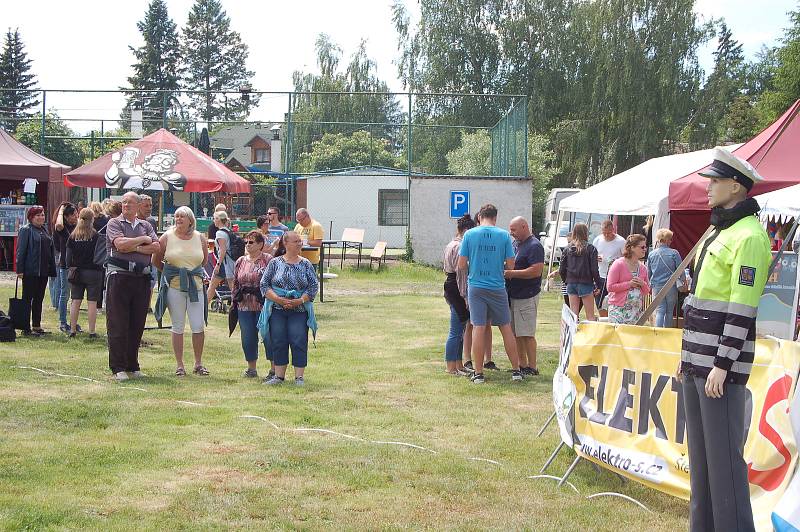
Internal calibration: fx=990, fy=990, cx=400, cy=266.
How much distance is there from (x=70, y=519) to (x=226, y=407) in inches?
138

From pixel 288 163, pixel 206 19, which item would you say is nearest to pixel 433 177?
pixel 288 163

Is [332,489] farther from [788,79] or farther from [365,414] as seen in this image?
A: [788,79]

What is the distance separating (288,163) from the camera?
94.9ft

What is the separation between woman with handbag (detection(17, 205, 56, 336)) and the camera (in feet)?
43.9

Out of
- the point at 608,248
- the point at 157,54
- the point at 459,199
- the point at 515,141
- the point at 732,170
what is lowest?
the point at 608,248

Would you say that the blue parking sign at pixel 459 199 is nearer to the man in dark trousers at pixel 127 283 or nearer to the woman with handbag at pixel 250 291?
the woman with handbag at pixel 250 291

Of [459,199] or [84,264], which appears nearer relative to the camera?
[84,264]

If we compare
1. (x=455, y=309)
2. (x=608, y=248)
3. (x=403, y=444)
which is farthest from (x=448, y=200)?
(x=403, y=444)

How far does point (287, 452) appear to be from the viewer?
7168 millimetres

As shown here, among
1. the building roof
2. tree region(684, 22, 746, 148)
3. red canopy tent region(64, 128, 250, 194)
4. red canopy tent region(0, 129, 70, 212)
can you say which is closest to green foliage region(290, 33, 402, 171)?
the building roof

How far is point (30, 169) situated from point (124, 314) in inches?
543

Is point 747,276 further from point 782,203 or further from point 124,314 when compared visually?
point 782,203

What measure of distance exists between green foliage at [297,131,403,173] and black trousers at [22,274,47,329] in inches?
702

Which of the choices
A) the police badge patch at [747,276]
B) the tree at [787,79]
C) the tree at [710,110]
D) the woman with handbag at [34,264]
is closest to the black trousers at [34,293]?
the woman with handbag at [34,264]
